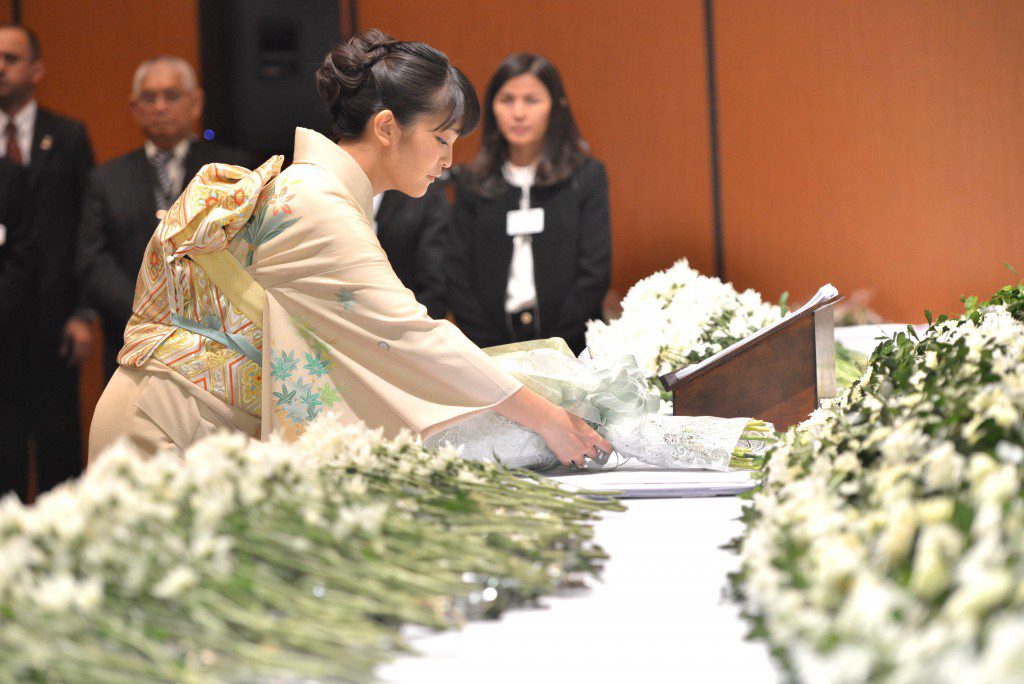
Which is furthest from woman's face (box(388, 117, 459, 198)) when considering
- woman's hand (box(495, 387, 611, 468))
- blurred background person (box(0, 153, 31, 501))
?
blurred background person (box(0, 153, 31, 501))

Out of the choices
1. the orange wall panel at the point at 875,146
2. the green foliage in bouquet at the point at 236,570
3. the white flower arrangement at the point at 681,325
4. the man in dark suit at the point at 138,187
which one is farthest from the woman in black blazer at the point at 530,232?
the green foliage in bouquet at the point at 236,570

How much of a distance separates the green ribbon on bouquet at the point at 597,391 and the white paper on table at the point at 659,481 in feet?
0.31

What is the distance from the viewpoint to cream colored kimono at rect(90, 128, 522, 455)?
1.88 metres

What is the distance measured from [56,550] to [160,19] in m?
4.79

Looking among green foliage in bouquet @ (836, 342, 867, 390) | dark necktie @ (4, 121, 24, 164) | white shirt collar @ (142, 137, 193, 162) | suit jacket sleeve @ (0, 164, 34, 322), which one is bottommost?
green foliage in bouquet @ (836, 342, 867, 390)

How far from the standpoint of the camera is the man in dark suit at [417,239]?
151 inches

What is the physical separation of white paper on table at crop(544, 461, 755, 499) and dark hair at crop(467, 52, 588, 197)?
2.11m

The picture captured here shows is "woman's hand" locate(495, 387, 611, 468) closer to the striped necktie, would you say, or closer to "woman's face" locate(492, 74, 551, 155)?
"woman's face" locate(492, 74, 551, 155)

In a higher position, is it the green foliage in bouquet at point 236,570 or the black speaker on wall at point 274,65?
the black speaker on wall at point 274,65

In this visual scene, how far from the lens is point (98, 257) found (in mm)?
3986

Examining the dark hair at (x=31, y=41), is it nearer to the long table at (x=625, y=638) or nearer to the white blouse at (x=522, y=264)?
the white blouse at (x=522, y=264)

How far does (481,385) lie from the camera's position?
6.04 ft

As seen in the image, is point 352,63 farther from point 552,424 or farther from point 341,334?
point 552,424

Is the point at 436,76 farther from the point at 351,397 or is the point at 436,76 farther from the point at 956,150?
the point at 956,150
